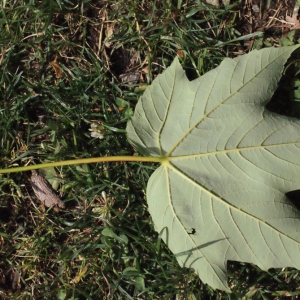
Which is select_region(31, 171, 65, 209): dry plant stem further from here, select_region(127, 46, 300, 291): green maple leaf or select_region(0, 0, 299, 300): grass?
select_region(127, 46, 300, 291): green maple leaf

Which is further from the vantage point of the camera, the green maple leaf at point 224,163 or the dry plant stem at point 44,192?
the dry plant stem at point 44,192

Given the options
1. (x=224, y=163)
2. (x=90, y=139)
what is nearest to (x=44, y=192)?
(x=90, y=139)

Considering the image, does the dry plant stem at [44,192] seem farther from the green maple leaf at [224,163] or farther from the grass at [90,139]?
the green maple leaf at [224,163]

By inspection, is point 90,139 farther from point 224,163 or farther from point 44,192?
point 224,163

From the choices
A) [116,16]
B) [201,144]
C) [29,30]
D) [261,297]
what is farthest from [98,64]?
[261,297]

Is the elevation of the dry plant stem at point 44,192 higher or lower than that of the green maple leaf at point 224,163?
lower

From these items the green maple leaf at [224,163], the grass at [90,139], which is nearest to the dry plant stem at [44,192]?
the grass at [90,139]
